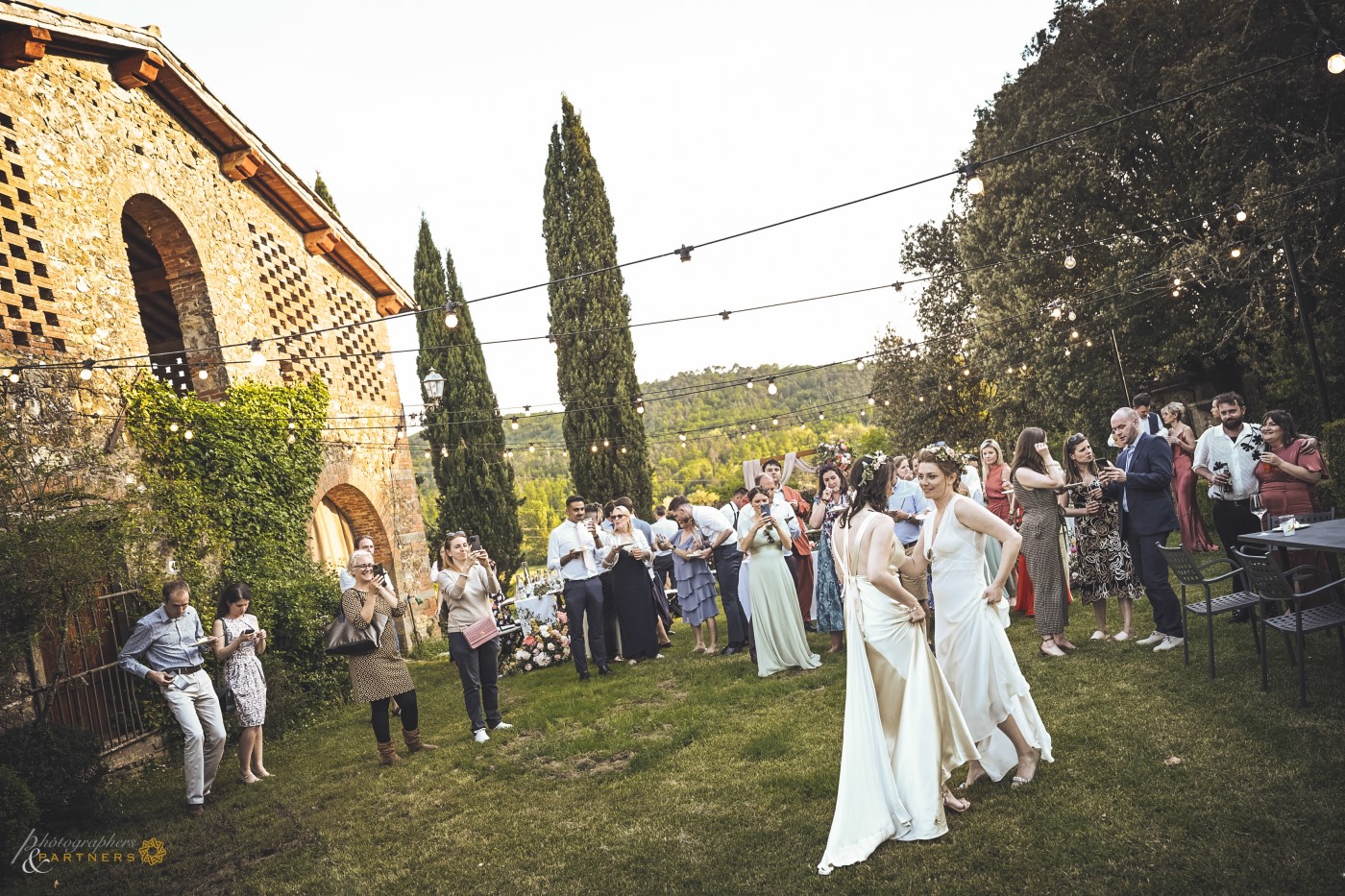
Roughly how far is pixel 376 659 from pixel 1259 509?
6.71 meters

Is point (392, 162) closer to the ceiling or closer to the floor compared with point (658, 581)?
closer to the ceiling

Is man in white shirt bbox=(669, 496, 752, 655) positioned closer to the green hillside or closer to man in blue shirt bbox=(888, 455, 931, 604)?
man in blue shirt bbox=(888, 455, 931, 604)

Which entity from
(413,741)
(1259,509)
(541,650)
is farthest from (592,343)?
(1259,509)

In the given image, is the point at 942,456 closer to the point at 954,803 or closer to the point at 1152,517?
the point at 954,803

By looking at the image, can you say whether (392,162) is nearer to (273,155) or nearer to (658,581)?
(273,155)

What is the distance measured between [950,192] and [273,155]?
16.6 metres

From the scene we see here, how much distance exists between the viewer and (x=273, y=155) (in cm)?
1141

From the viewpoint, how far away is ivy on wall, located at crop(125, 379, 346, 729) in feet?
26.5

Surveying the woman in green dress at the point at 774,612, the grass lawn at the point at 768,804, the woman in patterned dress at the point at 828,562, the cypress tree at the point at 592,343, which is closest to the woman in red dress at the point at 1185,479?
the grass lawn at the point at 768,804

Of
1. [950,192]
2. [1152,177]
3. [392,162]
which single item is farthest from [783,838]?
[950,192]

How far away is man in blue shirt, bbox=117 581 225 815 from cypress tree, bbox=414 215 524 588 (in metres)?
12.0

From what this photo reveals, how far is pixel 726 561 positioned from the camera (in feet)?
28.2

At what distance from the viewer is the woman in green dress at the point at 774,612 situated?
7211 millimetres

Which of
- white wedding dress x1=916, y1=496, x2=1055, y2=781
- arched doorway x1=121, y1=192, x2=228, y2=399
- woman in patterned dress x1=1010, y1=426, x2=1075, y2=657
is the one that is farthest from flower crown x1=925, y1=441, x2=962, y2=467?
arched doorway x1=121, y1=192, x2=228, y2=399
